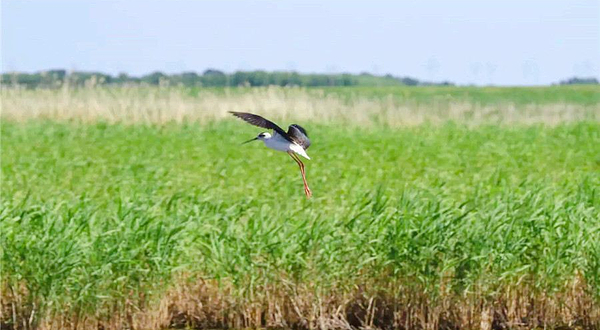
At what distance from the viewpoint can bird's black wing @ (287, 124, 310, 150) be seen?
1.97m

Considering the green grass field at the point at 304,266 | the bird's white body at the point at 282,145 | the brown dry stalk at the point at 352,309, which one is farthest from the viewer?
the brown dry stalk at the point at 352,309

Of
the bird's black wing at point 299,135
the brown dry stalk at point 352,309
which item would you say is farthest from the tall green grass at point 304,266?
the bird's black wing at point 299,135

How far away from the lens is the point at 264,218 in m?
9.24

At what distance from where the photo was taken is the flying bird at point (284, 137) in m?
1.95

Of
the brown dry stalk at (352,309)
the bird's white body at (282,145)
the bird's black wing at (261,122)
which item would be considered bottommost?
the brown dry stalk at (352,309)

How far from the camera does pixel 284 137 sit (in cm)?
196

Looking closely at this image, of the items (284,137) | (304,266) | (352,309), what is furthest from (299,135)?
(352,309)

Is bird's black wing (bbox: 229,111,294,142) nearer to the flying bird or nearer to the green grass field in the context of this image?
the flying bird

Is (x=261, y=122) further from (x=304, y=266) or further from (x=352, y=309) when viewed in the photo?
(x=352, y=309)

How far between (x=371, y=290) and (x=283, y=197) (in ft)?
13.8

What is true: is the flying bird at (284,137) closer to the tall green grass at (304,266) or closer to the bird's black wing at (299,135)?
the bird's black wing at (299,135)

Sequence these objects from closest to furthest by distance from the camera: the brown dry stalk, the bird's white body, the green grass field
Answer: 1. the bird's white body
2. the green grass field
3. the brown dry stalk

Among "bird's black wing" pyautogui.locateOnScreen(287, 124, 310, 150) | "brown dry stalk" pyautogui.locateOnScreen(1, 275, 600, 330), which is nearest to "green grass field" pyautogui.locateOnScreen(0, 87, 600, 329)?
"brown dry stalk" pyautogui.locateOnScreen(1, 275, 600, 330)

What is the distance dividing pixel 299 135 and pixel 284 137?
0.13 feet
